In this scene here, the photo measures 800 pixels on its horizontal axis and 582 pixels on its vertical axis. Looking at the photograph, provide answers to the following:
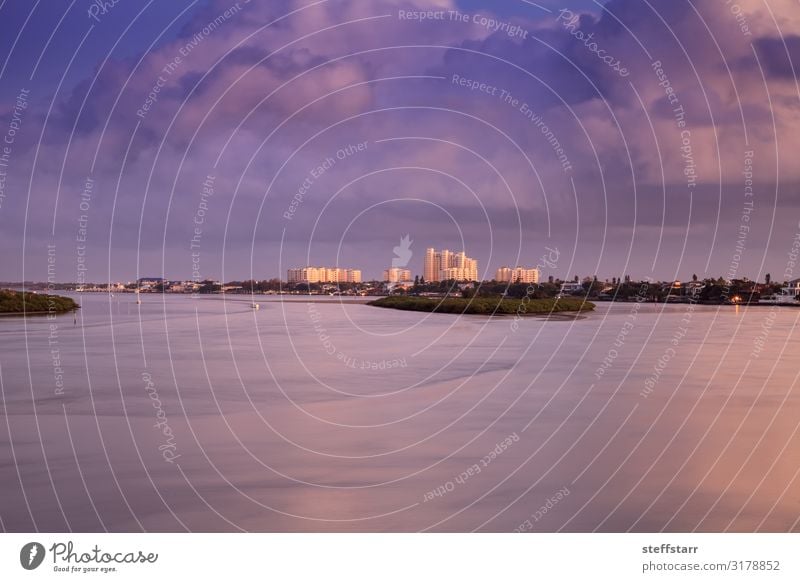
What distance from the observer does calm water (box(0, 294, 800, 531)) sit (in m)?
10.8

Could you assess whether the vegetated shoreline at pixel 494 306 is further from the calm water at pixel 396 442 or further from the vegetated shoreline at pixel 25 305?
the calm water at pixel 396 442

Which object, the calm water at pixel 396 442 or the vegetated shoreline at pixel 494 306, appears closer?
the calm water at pixel 396 442

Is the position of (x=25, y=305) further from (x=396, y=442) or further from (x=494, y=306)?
(x=396, y=442)

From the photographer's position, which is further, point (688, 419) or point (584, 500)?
point (688, 419)

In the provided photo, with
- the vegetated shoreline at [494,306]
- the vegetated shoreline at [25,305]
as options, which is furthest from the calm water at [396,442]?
the vegetated shoreline at [494,306]

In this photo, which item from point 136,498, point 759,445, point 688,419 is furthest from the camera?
point 688,419

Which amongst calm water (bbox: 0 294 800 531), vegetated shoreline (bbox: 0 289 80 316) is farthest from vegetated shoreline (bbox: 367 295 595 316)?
calm water (bbox: 0 294 800 531)

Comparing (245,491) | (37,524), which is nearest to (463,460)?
(245,491)

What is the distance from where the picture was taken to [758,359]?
31.7 metres

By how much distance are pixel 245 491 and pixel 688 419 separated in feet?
35.4

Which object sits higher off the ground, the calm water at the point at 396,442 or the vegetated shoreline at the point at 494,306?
the vegetated shoreline at the point at 494,306

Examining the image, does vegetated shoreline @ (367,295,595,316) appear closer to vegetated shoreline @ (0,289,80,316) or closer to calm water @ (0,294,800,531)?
vegetated shoreline @ (0,289,80,316)

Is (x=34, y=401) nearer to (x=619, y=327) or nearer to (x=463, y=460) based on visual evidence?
(x=463, y=460)

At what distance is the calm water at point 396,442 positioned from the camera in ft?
35.4
